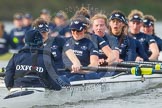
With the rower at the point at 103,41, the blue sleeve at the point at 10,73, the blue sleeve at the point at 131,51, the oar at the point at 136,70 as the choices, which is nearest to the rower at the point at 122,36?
the blue sleeve at the point at 131,51

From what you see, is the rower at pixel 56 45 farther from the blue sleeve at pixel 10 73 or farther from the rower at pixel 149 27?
the rower at pixel 149 27

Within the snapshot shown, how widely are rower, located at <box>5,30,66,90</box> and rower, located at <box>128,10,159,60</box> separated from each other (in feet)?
16.1

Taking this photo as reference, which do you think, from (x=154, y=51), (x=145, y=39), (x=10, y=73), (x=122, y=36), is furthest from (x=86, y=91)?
(x=145, y=39)

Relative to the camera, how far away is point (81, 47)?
12312mm

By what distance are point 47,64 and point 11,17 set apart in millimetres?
31528

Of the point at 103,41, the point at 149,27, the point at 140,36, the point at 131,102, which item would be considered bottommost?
the point at 131,102

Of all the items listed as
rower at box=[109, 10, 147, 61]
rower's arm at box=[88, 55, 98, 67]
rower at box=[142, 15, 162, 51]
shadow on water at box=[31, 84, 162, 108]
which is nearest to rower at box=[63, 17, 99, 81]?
rower's arm at box=[88, 55, 98, 67]

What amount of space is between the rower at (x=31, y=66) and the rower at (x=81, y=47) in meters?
1.55

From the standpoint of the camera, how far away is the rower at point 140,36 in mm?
15070

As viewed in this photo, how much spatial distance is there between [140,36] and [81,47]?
342cm

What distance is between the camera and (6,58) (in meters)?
21.5

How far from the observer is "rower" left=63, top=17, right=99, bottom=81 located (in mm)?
11977

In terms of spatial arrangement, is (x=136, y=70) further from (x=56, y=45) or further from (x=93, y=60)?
(x=56, y=45)

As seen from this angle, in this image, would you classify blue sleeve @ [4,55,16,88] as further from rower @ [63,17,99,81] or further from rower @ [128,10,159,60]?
rower @ [128,10,159,60]
